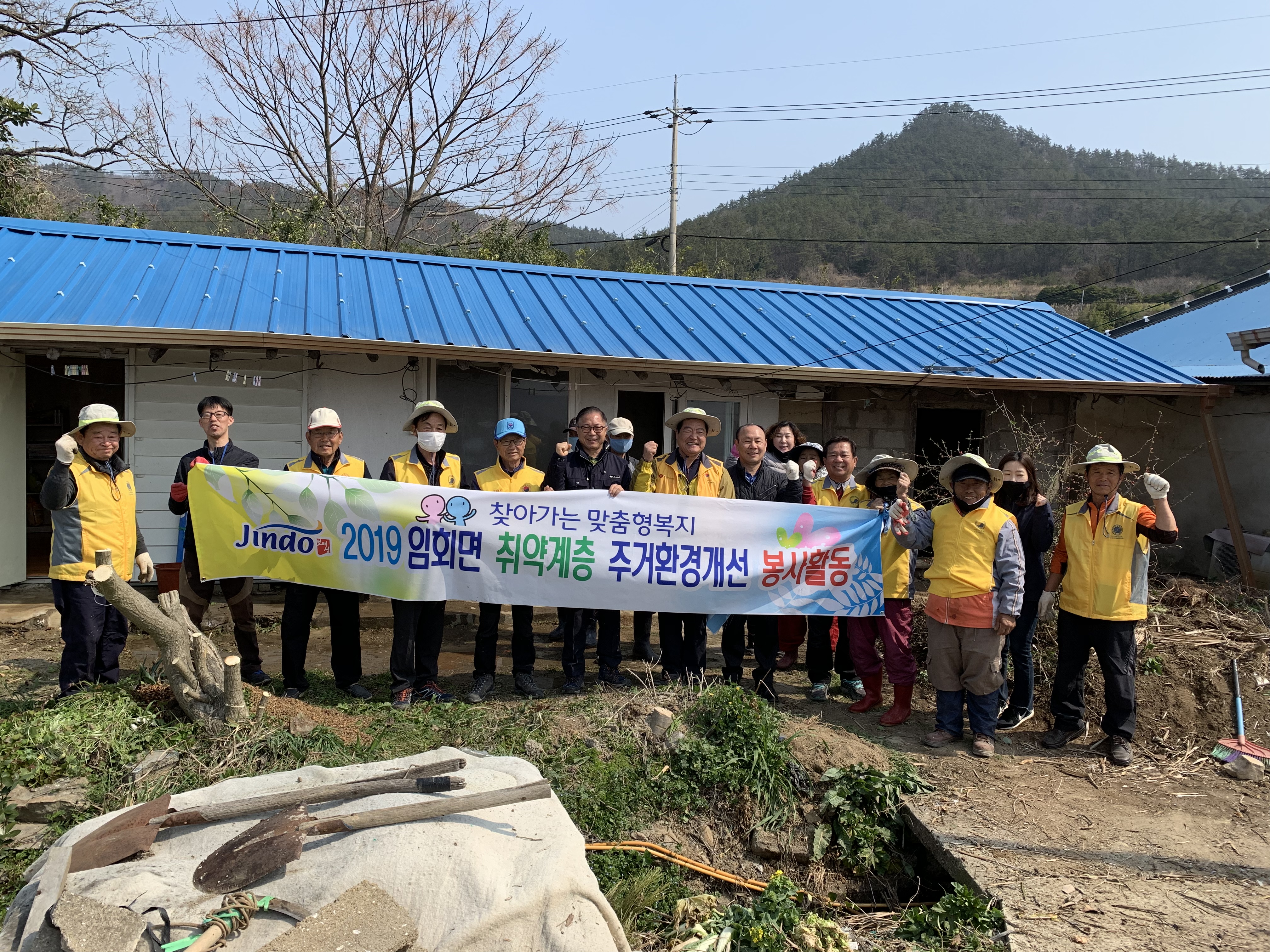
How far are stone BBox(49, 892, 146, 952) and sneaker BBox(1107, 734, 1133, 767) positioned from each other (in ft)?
16.3

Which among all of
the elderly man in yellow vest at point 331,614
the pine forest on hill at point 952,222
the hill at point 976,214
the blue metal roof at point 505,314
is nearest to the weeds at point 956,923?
the elderly man in yellow vest at point 331,614

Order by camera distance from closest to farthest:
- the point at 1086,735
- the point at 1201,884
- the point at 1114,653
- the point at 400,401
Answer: the point at 1201,884, the point at 1114,653, the point at 1086,735, the point at 400,401

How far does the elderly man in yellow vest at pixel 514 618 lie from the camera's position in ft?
17.9

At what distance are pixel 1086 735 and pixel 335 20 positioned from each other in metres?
21.2

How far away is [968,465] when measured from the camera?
5086 mm

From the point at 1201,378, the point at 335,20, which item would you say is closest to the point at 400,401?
the point at 1201,378

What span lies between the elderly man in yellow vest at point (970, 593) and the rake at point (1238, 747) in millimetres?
1294

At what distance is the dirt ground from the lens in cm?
364

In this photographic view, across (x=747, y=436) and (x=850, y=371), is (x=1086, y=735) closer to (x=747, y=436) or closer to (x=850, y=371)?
(x=747, y=436)

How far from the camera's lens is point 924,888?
13.9ft

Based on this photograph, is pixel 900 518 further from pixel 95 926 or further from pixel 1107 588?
pixel 95 926

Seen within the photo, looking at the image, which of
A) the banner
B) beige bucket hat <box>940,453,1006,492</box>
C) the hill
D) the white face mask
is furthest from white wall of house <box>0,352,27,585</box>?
the hill

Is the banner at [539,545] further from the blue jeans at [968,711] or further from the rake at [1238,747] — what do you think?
the rake at [1238,747]

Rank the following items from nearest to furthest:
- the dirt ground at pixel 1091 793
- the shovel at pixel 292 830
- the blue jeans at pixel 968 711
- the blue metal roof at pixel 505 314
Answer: the shovel at pixel 292 830 → the dirt ground at pixel 1091 793 → the blue jeans at pixel 968 711 → the blue metal roof at pixel 505 314
